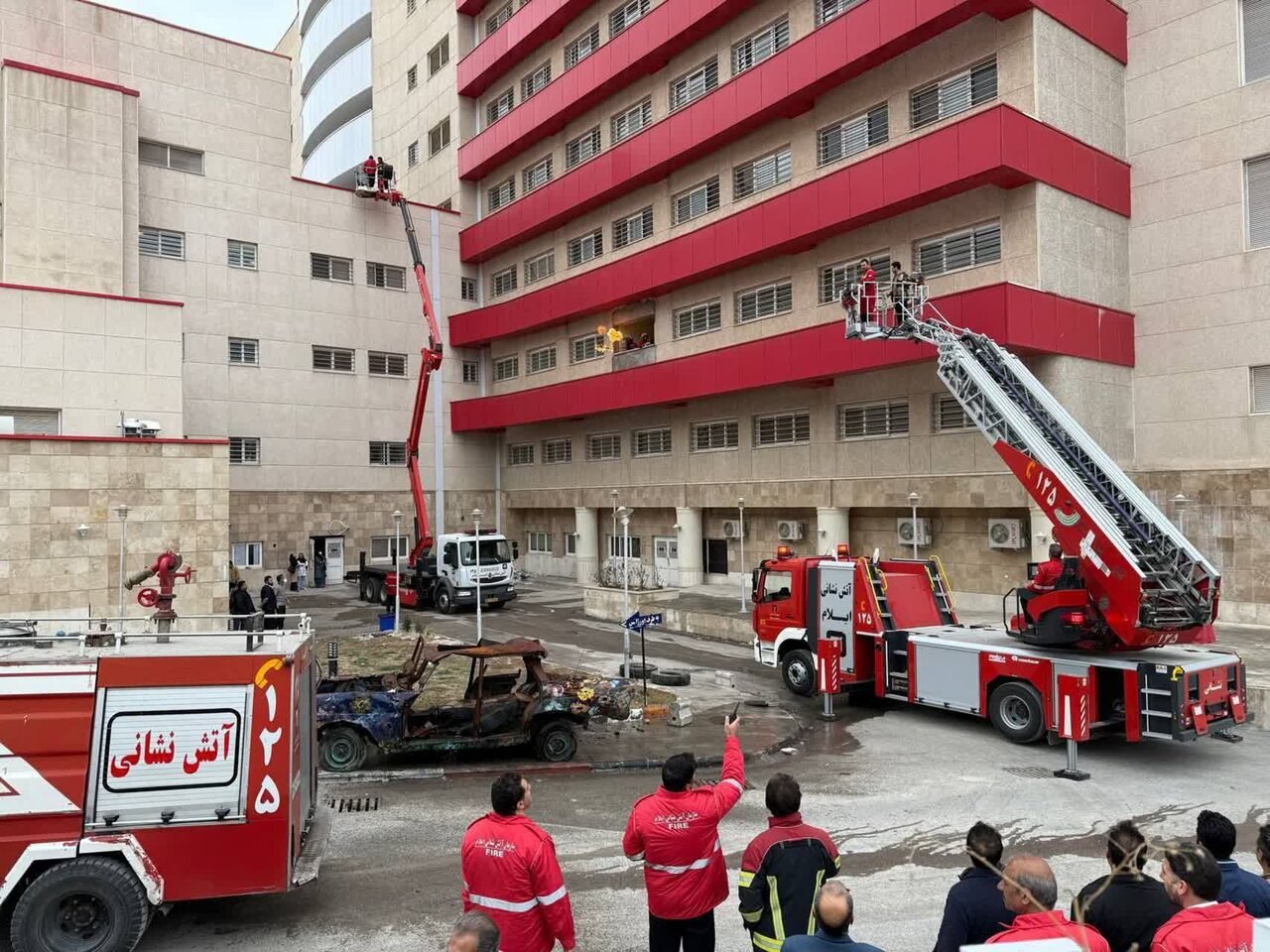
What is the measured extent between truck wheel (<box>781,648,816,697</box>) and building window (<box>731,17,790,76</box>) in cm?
2167

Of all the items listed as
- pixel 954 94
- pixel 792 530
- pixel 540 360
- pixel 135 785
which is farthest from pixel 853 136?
pixel 135 785

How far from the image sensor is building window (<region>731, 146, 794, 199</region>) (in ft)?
98.2

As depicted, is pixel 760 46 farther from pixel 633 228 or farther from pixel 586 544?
pixel 586 544

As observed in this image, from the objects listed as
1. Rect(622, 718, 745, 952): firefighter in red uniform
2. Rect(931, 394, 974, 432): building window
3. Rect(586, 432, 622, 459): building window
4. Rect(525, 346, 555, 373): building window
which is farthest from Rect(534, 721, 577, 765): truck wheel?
Rect(525, 346, 555, 373): building window

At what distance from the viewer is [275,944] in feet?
23.1

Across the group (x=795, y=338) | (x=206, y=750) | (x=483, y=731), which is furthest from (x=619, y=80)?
(x=206, y=750)

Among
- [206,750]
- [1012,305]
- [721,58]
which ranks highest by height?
[721,58]

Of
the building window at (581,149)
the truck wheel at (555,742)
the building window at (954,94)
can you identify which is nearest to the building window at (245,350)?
the building window at (581,149)

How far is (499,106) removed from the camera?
45.3 metres

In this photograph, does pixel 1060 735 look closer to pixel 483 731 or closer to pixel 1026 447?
pixel 1026 447

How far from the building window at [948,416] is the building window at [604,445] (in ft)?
52.7

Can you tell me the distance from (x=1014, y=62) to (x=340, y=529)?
32.0 metres

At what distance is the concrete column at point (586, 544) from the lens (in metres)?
40.4

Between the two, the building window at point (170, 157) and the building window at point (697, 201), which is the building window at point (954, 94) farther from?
the building window at point (170, 157)
